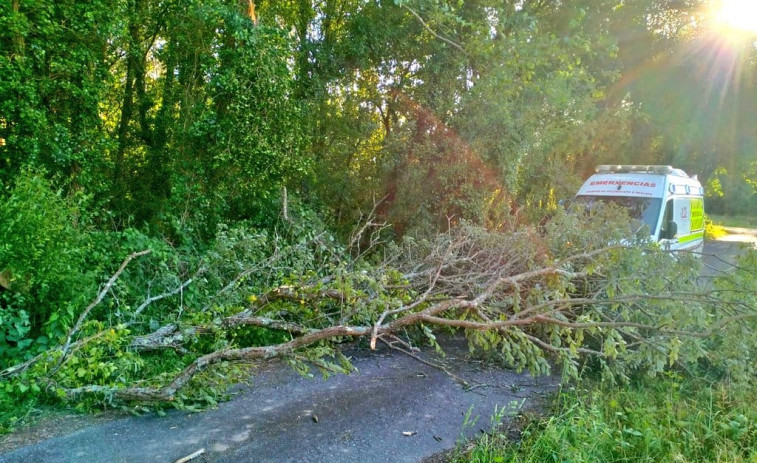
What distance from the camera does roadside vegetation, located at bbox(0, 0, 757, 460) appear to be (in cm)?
470

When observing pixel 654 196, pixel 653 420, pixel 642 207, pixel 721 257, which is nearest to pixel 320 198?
pixel 642 207

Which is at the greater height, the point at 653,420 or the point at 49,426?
the point at 49,426

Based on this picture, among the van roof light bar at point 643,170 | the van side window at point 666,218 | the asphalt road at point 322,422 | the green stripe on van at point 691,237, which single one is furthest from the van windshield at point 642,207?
the asphalt road at point 322,422

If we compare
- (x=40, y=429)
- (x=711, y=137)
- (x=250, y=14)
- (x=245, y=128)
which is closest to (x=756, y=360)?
(x=40, y=429)

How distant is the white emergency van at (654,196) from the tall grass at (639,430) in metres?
4.23

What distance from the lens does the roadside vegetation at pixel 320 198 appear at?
15.4ft

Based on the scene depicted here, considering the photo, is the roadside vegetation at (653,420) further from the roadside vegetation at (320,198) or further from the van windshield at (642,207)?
the van windshield at (642,207)

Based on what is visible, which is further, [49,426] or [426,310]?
[426,310]

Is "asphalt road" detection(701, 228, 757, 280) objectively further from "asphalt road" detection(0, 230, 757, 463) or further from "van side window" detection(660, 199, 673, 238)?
"van side window" detection(660, 199, 673, 238)

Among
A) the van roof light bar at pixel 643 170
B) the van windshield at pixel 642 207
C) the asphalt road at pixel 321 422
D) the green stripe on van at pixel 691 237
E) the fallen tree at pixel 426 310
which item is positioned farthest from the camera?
the green stripe on van at pixel 691 237

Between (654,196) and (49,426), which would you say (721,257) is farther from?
(49,426)

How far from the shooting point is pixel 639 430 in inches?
166

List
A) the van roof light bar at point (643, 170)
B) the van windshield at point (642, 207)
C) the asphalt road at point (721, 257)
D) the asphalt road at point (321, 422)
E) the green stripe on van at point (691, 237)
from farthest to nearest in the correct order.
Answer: the green stripe on van at point (691, 237)
the van roof light bar at point (643, 170)
the van windshield at point (642, 207)
the asphalt road at point (721, 257)
the asphalt road at point (321, 422)

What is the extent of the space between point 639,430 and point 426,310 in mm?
2086
